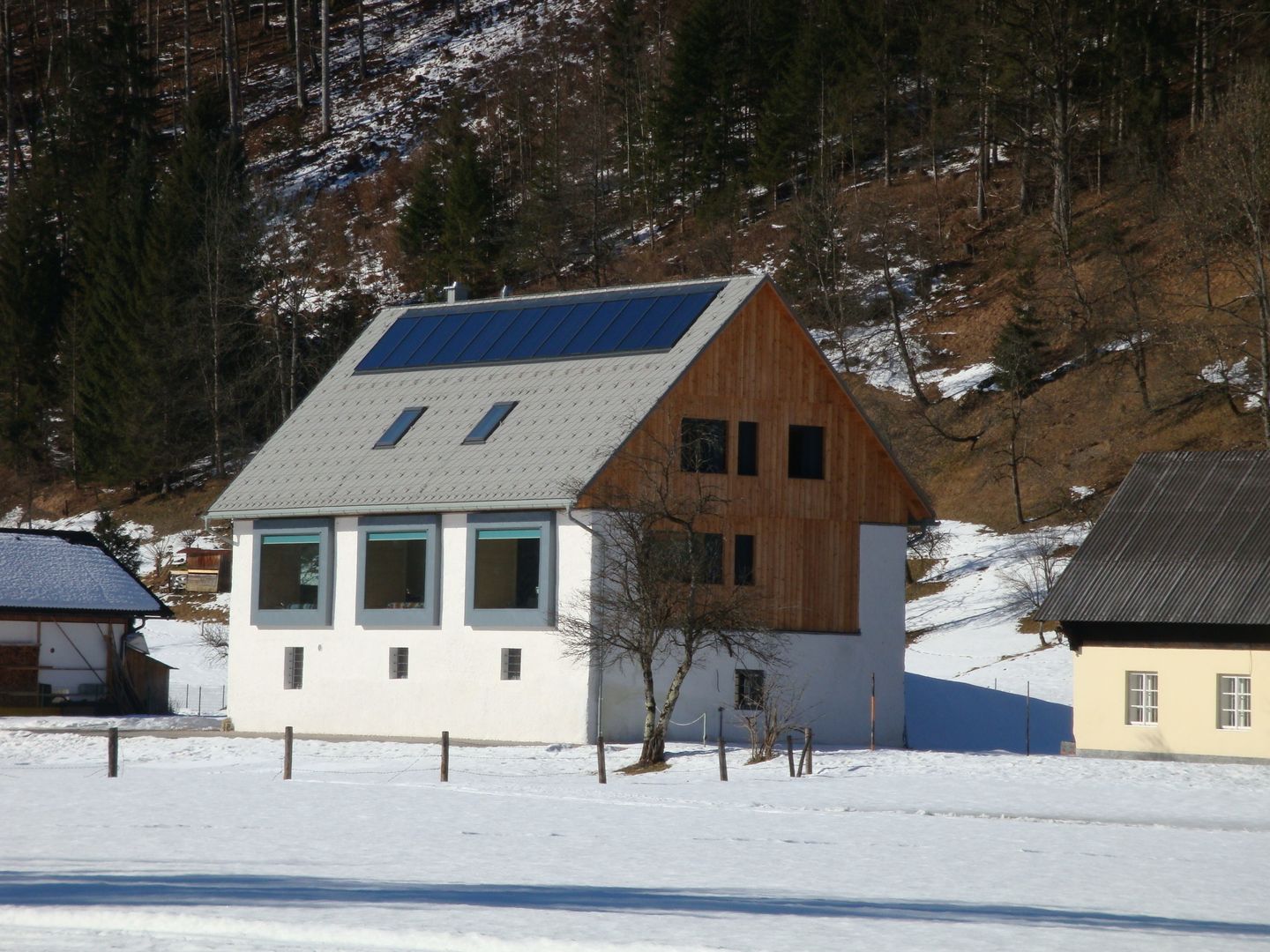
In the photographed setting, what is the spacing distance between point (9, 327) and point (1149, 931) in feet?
262

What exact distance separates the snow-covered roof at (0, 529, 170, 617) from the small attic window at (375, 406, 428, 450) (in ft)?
35.9

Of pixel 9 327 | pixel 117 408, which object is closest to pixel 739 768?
pixel 117 408

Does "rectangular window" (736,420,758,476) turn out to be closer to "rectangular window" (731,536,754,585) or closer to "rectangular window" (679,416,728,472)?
"rectangular window" (679,416,728,472)

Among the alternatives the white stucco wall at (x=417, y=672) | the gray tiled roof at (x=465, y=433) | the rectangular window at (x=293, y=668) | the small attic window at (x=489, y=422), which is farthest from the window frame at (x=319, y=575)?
the small attic window at (x=489, y=422)

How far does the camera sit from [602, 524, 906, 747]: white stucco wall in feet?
116

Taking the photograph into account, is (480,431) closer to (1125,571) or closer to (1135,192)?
(1125,571)

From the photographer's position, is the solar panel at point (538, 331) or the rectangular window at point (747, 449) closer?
the rectangular window at point (747, 449)

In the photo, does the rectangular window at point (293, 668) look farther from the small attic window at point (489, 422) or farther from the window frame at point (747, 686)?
the window frame at point (747, 686)

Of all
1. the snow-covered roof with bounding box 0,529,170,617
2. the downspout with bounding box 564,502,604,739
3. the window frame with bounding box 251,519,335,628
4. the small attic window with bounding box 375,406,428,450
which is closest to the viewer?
the downspout with bounding box 564,502,604,739

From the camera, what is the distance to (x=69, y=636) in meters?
46.2

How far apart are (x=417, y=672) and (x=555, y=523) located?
4.73 m

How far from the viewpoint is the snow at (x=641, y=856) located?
1420 cm

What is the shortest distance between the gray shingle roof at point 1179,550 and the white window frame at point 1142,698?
1.16 meters

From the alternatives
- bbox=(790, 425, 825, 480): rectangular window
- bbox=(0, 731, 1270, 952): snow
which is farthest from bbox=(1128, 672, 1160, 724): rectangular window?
bbox=(790, 425, 825, 480): rectangular window
